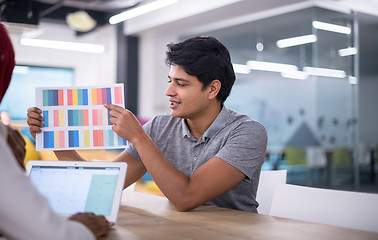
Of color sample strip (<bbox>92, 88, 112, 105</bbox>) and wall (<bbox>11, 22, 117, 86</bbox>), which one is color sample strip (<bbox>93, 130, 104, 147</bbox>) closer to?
color sample strip (<bbox>92, 88, 112, 105</bbox>)

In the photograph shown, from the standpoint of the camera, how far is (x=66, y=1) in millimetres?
9914

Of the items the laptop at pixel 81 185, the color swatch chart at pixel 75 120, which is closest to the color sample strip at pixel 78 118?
the color swatch chart at pixel 75 120

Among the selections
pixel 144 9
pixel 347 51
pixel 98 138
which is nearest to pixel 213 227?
pixel 98 138

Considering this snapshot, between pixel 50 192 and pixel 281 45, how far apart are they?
6.80m

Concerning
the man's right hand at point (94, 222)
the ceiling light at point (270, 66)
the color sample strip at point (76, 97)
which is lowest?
the man's right hand at point (94, 222)

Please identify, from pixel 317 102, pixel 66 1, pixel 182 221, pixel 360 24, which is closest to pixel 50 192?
pixel 182 221

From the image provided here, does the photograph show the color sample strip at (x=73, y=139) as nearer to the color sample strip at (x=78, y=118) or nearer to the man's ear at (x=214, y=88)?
the color sample strip at (x=78, y=118)

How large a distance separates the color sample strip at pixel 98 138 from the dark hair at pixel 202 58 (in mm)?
525

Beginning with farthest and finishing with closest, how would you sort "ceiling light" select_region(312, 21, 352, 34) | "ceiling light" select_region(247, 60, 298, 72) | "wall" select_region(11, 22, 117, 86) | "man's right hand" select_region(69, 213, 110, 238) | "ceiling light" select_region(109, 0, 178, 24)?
"wall" select_region(11, 22, 117, 86), "ceiling light" select_region(247, 60, 298, 72), "ceiling light" select_region(312, 21, 352, 34), "ceiling light" select_region(109, 0, 178, 24), "man's right hand" select_region(69, 213, 110, 238)

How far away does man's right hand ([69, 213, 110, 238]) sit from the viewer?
3.78 feet

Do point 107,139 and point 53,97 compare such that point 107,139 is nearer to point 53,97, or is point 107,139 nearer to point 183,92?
point 53,97

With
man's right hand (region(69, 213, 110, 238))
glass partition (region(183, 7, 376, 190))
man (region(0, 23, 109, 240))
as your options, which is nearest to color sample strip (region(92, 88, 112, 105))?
man's right hand (region(69, 213, 110, 238))

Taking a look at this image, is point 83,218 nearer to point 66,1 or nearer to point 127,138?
point 127,138

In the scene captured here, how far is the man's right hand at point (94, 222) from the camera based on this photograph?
1.15 meters
